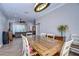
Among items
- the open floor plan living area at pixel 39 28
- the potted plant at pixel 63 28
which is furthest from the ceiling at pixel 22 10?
the potted plant at pixel 63 28

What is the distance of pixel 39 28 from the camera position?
1.51 metres

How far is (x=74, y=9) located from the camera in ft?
4.55

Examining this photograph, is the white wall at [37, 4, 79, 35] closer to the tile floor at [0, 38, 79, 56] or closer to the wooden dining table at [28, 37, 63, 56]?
the wooden dining table at [28, 37, 63, 56]

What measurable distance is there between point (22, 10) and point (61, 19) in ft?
1.70

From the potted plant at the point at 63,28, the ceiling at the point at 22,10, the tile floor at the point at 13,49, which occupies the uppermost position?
the ceiling at the point at 22,10

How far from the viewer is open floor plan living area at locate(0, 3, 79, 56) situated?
4.58 ft

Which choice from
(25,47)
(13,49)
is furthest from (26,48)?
(13,49)

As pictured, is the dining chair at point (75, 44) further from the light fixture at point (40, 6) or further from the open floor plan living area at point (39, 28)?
the light fixture at point (40, 6)

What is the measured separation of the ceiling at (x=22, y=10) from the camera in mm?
1388

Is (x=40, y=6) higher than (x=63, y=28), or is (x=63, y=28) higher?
(x=40, y=6)

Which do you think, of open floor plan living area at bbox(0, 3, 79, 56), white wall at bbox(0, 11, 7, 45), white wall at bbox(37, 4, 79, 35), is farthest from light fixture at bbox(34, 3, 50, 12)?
white wall at bbox(0, 11, 7, 45)

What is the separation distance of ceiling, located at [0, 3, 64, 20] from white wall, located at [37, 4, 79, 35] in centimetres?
6

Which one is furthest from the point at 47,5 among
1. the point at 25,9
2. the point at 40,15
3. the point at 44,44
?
the point at 44,44

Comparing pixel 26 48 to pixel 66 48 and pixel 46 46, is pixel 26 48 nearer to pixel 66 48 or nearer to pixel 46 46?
pixel 46 46
